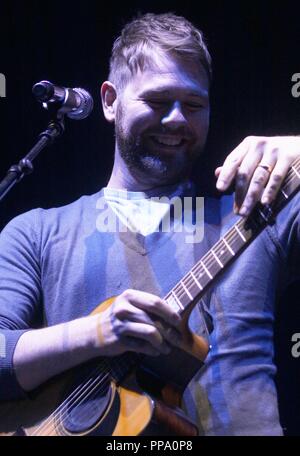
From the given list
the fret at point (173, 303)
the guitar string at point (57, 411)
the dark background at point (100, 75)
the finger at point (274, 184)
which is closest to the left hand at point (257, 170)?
the finger at point (274, 184)

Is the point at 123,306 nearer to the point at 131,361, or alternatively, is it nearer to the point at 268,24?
the point at 131,361

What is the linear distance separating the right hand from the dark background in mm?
820

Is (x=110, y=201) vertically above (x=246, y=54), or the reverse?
(x=246, y=54)

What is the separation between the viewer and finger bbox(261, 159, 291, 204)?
1.22 metres

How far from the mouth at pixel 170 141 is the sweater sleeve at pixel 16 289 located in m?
0.45

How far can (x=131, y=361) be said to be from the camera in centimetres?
131

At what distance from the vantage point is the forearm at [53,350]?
4.38 feet

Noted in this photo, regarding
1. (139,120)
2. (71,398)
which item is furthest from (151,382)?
(139,120)

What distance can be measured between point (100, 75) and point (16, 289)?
1.10m

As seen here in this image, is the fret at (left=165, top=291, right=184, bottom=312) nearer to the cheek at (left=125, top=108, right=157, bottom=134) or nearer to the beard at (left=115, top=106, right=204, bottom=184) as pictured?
the beard at (left=115, top=106, right=204, bottom=184)

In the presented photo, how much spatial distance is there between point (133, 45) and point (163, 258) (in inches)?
30.1

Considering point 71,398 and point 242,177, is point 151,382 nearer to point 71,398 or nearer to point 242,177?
point 71,398

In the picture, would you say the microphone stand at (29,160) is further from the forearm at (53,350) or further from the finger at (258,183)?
the finger at (258,183)
